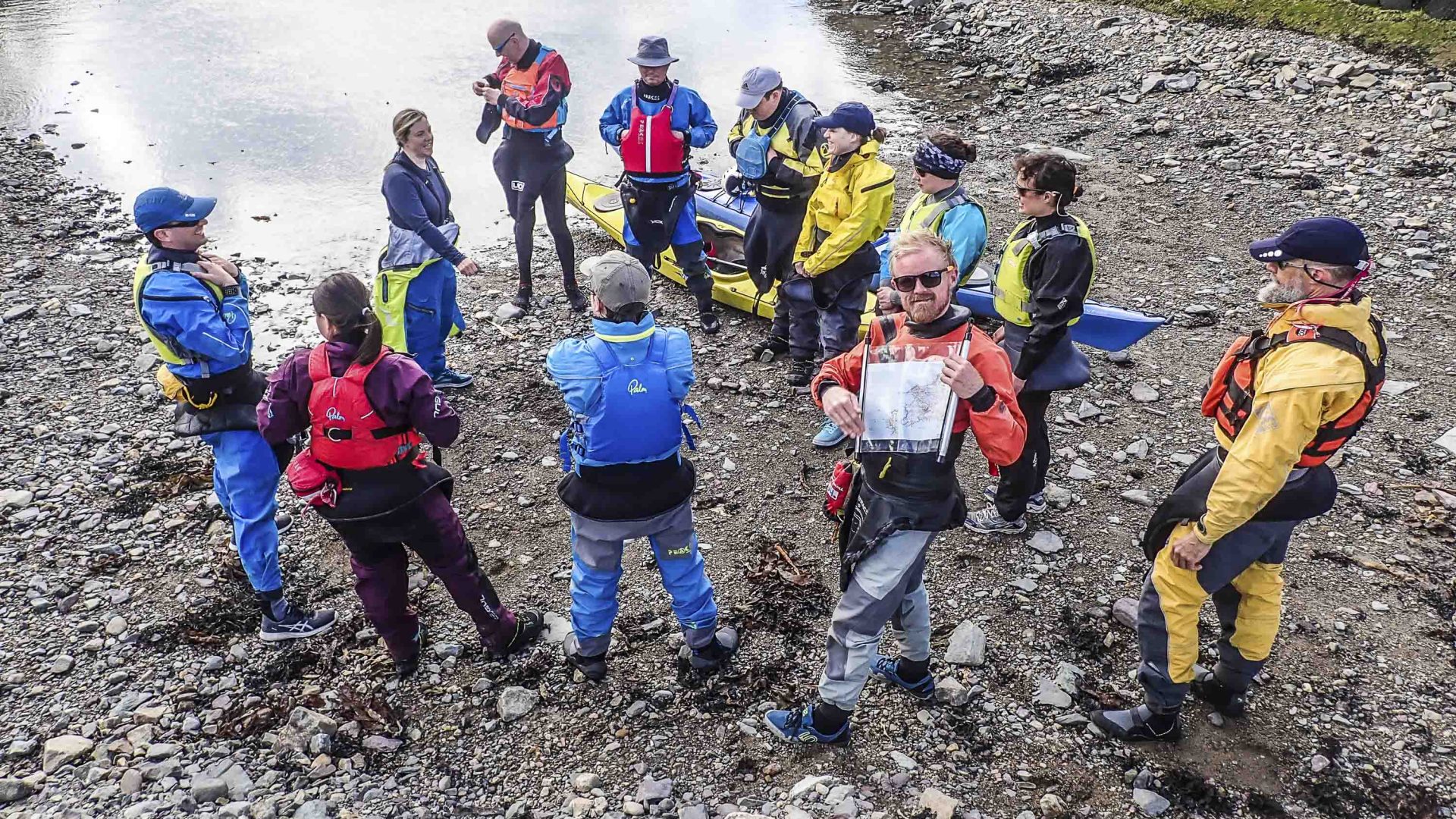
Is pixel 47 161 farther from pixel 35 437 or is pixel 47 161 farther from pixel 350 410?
pixel 350 410

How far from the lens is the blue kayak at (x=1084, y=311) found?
7.70 m

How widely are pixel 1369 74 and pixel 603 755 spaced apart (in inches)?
566

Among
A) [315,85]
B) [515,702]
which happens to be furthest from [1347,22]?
[315,85]

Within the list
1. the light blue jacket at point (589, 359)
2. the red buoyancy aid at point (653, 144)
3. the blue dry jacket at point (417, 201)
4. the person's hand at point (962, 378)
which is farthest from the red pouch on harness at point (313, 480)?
the red buoyancy aid at point (653, 144)

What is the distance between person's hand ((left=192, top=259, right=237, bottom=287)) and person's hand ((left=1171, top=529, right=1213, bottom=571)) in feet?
16.3

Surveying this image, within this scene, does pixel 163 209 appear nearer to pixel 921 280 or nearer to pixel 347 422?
A: pixel 347 422

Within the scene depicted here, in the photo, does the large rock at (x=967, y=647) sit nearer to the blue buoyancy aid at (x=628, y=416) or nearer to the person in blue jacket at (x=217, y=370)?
the blue buoyancy aid at (x=628, y=416)

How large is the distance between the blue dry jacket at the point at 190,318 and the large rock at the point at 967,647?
165 inches

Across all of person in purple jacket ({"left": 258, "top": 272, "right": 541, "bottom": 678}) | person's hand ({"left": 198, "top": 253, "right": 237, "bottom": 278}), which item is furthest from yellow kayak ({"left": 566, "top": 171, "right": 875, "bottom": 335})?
person in purple jacket ({"left": 258, "top": 272, "right": 541, "bottom": 678})

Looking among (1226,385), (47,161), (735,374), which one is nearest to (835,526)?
(735,374)

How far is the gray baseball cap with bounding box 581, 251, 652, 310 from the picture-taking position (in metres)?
4.17

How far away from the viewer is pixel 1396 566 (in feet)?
18.6

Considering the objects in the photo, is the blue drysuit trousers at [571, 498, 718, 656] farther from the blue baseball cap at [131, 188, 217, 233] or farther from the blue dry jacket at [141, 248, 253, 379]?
the blue baseball cap at [131, 188, 217, 233]

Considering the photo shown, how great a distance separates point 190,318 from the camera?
481 cm
